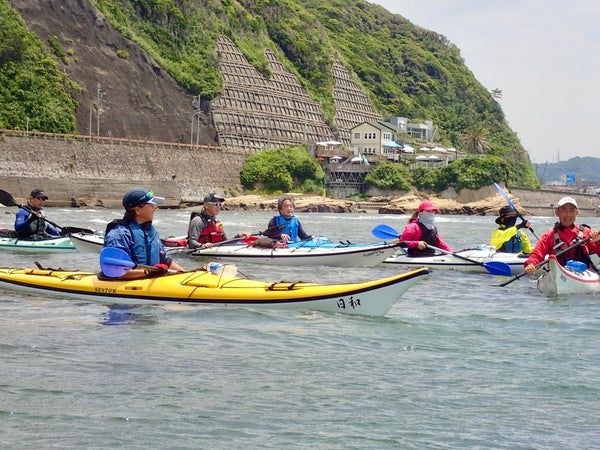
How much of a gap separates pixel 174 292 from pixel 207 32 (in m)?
76.5

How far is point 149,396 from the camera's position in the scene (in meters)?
6.24

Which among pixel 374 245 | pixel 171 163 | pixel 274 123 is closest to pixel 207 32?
pixel 274 123

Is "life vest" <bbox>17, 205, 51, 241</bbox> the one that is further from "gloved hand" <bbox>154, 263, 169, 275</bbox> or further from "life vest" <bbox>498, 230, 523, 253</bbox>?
"life vest" <bbox>498, 230, 523, 253</bbox>

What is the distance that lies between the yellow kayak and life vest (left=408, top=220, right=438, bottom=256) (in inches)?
238

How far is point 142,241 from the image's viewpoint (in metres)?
9.59

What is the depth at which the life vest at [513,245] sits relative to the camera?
15.7 metres

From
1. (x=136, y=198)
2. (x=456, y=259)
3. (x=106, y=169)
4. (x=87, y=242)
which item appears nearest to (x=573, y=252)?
(x=456, y=259)

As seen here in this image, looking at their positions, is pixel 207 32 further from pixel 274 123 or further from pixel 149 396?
pixel 149 396

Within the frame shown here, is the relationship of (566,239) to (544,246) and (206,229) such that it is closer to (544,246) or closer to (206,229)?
(544,246)

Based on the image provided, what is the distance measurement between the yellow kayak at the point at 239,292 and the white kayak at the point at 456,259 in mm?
5924

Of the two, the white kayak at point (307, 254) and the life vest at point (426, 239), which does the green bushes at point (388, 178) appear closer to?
the white kayak at point (307, 254)

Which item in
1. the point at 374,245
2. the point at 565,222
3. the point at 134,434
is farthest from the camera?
the point at 374,245

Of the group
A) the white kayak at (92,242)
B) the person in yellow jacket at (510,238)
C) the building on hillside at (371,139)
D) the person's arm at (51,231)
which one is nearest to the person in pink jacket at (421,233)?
the person in yellow jacket at (510,238)

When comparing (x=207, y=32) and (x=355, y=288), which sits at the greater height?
(x=207, y=32)
